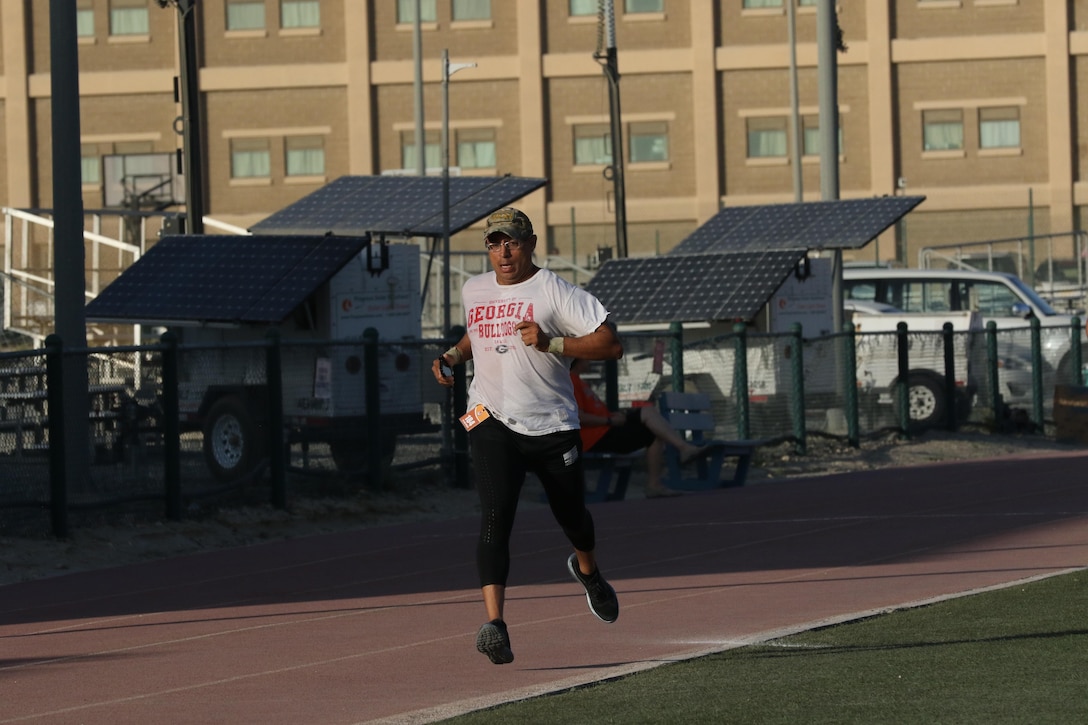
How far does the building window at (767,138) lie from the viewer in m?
61.3

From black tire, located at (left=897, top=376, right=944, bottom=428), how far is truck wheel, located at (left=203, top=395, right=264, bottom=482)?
11.6 meters

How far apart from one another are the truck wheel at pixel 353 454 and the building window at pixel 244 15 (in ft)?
152

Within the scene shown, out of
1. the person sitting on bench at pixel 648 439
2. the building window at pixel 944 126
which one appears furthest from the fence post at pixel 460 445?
the building window at pixel 944 126

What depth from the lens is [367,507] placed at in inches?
685

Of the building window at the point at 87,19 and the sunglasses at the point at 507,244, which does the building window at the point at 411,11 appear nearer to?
the building window at the point at 87,19

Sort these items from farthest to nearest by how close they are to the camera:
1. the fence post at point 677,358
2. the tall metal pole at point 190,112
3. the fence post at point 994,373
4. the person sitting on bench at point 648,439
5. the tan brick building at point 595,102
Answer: the tan brick building at point 595,102, the fence post at point 994,373, the tall metal pole at point 190,112, the fence post at point 677,358, the person sitting on bench at point 648,439

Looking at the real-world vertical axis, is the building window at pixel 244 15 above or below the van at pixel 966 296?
above

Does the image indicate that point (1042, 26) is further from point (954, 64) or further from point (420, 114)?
point (420, 114)

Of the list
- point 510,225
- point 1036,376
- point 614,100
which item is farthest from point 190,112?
point 510,225

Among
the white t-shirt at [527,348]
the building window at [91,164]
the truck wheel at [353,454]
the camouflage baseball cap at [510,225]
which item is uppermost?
the building window at [91,164]

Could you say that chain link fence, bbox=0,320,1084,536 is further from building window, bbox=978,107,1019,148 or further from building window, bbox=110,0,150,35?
building window, bbox=110,0,150,35

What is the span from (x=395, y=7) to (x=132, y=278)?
41.8 m

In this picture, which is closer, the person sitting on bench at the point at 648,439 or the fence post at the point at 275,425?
the fence post at the point at 275,425

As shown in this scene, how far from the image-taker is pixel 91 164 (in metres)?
63.1
